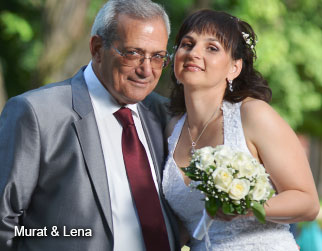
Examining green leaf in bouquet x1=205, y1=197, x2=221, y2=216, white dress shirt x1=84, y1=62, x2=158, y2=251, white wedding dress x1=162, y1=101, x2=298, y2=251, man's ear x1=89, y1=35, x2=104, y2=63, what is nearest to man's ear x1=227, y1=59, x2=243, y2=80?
white wedding dress x1=162, y1=101, x2=298, y2=251

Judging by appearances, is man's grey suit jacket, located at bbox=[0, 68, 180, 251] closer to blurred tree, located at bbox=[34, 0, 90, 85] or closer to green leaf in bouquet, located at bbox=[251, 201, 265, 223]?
green leaf in bouquet, located at bbox=[251, 201, 265, 223]

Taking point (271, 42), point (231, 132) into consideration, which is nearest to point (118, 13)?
point (231, 132)

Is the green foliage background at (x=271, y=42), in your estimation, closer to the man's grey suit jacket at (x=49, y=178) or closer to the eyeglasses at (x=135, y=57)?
the eyeglasses at (x=135, y=57)

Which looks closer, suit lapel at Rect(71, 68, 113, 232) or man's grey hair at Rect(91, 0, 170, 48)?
suit lapel at Rect(71, 68, 113, 232)

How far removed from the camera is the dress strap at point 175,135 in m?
4.46

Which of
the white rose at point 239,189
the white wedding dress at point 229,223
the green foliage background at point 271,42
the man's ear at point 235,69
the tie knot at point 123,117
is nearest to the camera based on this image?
the white rose at point 239,189

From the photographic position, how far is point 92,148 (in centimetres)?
376

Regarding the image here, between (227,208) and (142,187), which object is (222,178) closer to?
(227,208)

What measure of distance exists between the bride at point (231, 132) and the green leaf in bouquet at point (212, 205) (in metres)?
0.08

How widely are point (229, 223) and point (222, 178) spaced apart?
808 millimetres

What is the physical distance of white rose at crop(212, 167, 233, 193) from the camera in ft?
10.8

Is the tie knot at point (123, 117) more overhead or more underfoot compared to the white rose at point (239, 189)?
more overhead

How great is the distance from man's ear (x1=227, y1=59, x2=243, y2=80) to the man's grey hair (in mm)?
667

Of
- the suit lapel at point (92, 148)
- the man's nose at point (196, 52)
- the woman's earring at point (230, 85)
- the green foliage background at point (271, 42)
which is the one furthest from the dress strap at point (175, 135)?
the green foliage background at point (271, 42)
